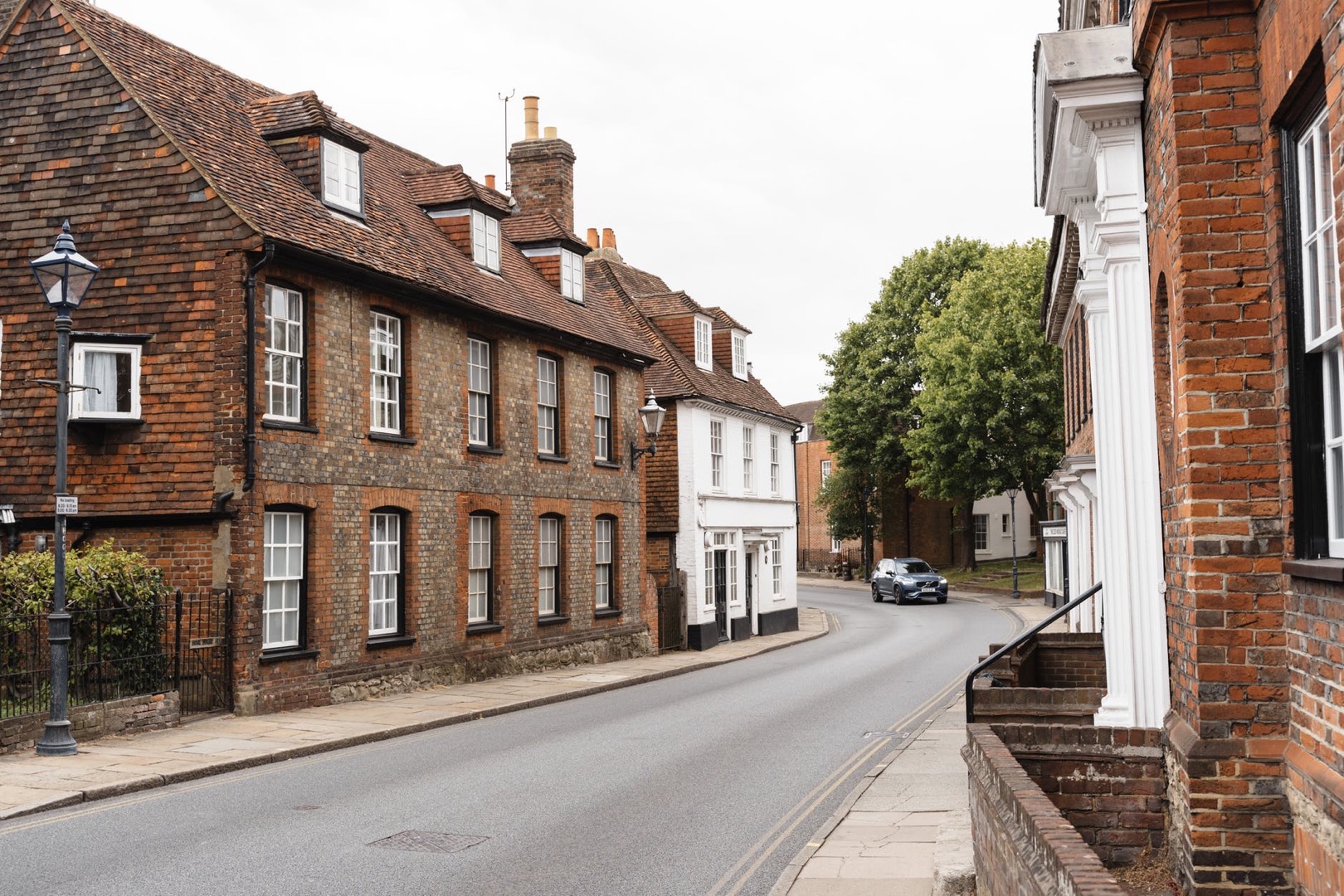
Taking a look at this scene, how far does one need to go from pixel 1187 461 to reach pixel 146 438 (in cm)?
1418

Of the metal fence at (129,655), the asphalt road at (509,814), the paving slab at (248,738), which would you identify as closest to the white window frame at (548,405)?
the paving slab at (248,738)

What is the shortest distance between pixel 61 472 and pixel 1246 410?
11436mm

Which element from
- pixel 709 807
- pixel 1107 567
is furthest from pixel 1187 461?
pixel 709 807

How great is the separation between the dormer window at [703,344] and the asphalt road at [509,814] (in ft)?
56.6

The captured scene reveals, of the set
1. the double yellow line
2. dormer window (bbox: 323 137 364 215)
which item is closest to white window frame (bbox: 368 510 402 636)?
dormer window (bbox: 323 137 364 215)

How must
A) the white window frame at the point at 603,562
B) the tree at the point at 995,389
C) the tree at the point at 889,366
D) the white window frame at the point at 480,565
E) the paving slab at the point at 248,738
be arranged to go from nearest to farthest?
the paving slab at the point at 248,738 < the white window frame at the point at 480,565 < the white window frame at the point at 603,562 < the tree at the point at 995,389 < the tree at the point at 889,366

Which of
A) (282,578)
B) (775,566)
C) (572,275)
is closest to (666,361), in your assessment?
(572,275)

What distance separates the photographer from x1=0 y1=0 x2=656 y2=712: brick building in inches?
635

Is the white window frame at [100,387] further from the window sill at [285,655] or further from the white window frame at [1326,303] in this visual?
the white window frame at [1326,303]

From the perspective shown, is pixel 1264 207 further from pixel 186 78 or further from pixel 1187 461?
pixel 186 78

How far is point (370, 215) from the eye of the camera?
2056 cm

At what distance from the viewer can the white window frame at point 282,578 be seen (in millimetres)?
16531

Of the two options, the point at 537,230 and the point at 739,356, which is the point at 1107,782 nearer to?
the point at 537,230

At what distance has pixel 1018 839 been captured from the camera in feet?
17.1
